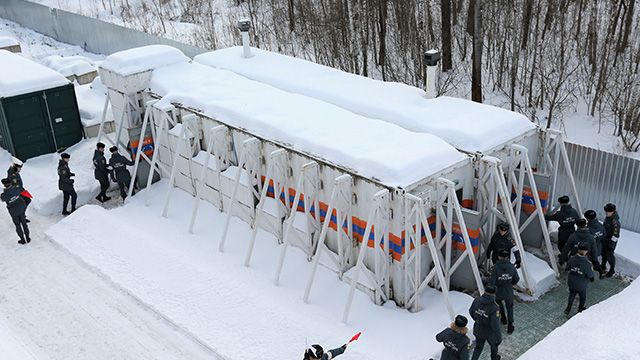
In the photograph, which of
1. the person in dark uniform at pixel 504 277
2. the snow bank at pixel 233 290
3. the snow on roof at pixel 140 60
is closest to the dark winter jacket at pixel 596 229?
the person in dark uniform at pixel 504 277

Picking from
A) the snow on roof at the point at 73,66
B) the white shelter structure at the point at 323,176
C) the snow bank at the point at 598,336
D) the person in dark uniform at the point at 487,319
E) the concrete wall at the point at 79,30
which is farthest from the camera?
the concrete wall at the point at 79,30

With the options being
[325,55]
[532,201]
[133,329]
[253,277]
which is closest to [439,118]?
[532,201]

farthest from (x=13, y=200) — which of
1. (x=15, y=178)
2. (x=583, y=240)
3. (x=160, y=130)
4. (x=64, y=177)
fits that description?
(x=583, y=240)

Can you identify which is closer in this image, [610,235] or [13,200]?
[610,235]

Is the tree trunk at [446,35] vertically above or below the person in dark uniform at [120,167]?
above

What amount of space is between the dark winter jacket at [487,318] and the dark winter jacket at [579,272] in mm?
1888

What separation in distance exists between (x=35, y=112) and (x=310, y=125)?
8.16 meters

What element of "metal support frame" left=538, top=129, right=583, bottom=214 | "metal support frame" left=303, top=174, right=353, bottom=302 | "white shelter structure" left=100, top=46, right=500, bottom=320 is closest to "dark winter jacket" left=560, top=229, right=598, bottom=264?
"metal support frame" left=538, top=129, right=583, bottom=214

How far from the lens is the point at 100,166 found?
13836 mm

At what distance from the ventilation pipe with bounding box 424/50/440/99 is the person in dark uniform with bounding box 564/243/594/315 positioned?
14.5 ft

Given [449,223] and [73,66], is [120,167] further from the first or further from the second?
[73,66]

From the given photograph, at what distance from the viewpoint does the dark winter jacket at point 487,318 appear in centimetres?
822

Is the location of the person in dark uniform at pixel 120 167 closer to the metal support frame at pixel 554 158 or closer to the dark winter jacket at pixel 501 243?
the dark winter jacket at pixel 501 243

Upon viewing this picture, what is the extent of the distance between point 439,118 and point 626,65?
1071 centimetres
